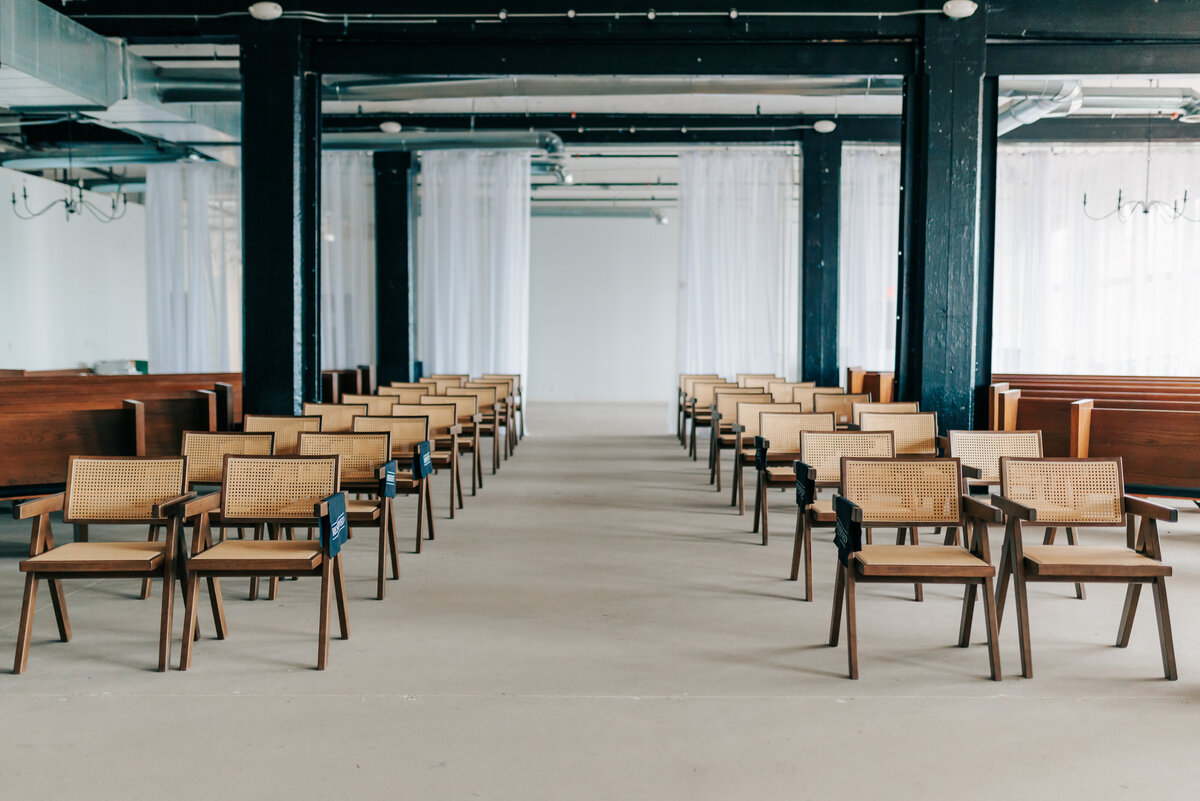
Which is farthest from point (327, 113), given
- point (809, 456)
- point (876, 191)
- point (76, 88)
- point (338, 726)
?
point (338, 726)

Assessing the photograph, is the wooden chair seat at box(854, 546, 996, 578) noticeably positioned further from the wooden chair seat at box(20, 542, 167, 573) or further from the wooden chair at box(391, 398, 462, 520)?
the wooden chair at box(391, 398, 462, 520)

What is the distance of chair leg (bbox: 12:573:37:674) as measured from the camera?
365cm

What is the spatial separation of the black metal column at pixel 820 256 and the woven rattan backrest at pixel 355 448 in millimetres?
8420

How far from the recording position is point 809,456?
16.8ft

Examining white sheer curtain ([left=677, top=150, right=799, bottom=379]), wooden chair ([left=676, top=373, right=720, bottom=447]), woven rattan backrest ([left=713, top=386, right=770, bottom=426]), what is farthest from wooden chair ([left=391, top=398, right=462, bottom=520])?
white sheer curtain ([left=677, top=150, right=799, bottom=379])

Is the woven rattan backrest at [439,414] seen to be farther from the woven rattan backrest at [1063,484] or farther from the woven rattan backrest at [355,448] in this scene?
the woven rattan backrest at [1063,484]

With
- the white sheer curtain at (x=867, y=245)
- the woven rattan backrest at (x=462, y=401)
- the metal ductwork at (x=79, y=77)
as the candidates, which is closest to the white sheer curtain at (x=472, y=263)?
the metal ductwork at (x=79, y=77)

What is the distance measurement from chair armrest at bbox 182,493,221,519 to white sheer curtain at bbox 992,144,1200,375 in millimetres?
11561

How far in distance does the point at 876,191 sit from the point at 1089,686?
10490 millimetres

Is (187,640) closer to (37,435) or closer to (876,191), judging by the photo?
(37,435)

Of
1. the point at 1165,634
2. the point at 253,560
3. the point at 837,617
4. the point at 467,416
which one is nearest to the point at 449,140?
the point at 467,416

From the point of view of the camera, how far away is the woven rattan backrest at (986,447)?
17.5ft

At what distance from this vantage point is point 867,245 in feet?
42.8

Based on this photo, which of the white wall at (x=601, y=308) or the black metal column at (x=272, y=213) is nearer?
the black metal column at (x=272, y=213)
